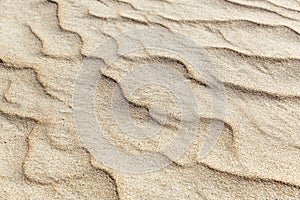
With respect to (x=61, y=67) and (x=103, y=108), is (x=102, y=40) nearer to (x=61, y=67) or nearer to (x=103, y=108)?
(x=61, y=67)

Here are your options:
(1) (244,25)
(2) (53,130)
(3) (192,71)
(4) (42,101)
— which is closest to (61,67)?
(4) (42,101)

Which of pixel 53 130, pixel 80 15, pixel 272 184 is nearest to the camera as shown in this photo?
pixel 272 184

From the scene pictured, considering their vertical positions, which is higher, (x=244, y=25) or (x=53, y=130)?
(x=244, y=25)

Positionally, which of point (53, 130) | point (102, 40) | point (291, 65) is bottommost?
point (53, 130)

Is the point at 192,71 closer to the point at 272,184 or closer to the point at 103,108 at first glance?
the point at 103,108

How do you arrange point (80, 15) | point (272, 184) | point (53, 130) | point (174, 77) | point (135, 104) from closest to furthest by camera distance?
point (272, 184) → point (53, 130) → point (135, 104) → point (174, 77) → point (80, 15)

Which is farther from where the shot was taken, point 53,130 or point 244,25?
point 244,25

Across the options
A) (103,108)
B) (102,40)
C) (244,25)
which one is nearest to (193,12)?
(244,25)
